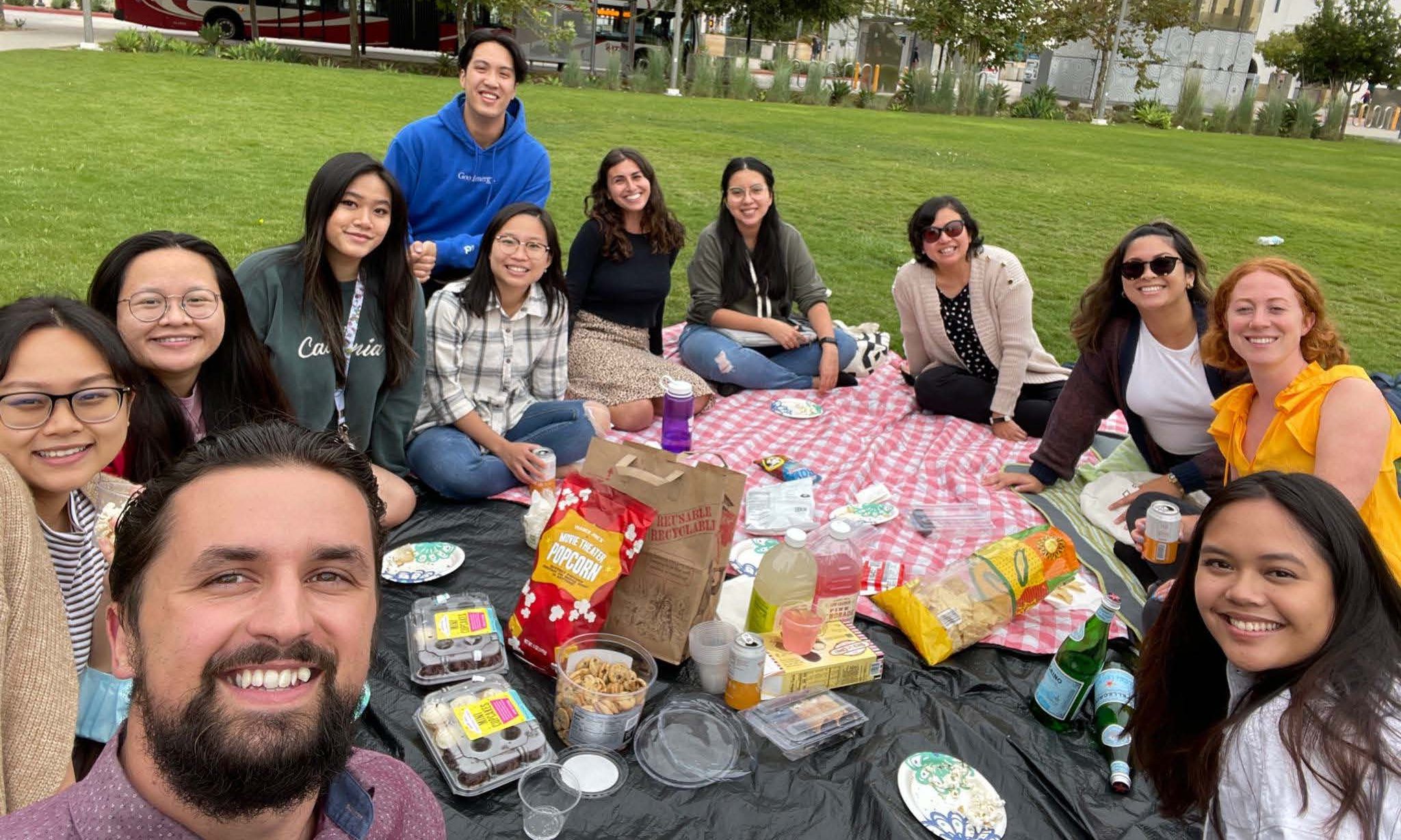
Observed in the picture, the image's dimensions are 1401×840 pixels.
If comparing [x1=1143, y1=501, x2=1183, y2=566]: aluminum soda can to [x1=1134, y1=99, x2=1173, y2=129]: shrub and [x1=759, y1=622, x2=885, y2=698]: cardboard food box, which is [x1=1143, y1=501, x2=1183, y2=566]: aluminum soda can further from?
[x1=1134, y1=99, x2=1173, y2=129]: shrub

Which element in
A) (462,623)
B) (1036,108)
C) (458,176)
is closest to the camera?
(462,623)

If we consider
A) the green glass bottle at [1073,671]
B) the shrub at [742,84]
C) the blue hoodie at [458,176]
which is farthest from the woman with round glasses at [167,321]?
the shrub at [742,84]

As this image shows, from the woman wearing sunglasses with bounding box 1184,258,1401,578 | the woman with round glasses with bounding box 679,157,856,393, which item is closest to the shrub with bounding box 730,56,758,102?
the woman with round glasses with bounding box 679,157,856,393

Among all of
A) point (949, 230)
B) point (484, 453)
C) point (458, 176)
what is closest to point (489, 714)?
point (484, 453)

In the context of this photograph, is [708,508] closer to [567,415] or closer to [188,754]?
[188,754]

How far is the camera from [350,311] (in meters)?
3.95

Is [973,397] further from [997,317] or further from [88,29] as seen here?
[88,29]

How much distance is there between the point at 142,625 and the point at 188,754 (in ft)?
0.70

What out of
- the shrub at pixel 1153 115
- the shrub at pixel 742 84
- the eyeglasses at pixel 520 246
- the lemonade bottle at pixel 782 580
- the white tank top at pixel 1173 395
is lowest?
the lemonade bottle at pixel 782 580

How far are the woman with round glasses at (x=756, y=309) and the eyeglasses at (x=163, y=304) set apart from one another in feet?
10.6

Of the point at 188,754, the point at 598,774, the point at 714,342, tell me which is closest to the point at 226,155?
the point at 714,342

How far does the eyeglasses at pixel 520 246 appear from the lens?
14.0 feet

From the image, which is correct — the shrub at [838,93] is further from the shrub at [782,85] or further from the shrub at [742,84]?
the shrub at [742,84]

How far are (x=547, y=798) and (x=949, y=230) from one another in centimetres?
379
